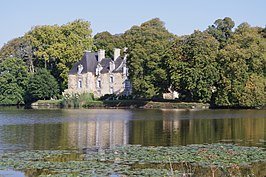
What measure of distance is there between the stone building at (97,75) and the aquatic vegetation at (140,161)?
49.5 meters

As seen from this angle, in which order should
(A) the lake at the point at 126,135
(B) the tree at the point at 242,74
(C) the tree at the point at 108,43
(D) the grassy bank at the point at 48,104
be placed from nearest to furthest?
(A) the lake at the point at 126,135, (B) the tree at the point at 242,74, (D) the grassy bank at the point at 48,104, (C) the tree at the point at 108,43

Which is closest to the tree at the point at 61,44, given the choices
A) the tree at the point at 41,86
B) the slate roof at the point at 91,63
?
the slate roof at the point at 91,63

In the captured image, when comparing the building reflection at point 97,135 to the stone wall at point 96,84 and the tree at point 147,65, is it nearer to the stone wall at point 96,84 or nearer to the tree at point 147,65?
the tree at point 147,65

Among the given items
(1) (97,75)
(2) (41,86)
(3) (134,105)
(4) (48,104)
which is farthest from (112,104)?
(2) (41,86)

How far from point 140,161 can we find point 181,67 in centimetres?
3879

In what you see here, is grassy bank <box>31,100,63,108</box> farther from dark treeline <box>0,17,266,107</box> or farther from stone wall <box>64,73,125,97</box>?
stone wall <box>64,73,125,97</box>

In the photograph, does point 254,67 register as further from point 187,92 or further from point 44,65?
point 44,65

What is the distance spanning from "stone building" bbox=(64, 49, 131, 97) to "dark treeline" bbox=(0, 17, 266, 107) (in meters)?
1.93

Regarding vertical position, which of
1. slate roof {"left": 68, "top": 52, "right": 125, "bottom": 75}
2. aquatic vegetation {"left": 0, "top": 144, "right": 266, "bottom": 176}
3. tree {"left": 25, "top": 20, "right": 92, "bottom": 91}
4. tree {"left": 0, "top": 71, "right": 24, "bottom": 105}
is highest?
tree {"left": 25, "top": 20, "right": 92, "bottom": 91}

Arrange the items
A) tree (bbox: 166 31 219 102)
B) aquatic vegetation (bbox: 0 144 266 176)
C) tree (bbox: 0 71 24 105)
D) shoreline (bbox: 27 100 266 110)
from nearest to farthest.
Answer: aquatic vegetation (bbox: 0 144 266 176) < tree (bbox: 166 31 219 102) < shoreline (bbox: 27 100 266 110) < tree (bbox: 0 71 24 105)

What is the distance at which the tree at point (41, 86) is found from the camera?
6894cm

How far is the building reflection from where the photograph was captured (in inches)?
881

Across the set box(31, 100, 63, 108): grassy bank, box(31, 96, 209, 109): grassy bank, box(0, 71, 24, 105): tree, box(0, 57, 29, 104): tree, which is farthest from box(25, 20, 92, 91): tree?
box(31, 96, 209, 109): grassy bank

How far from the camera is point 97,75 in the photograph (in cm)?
7200
